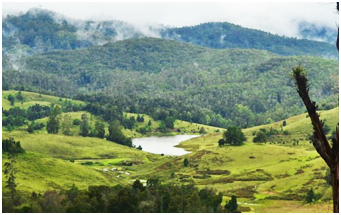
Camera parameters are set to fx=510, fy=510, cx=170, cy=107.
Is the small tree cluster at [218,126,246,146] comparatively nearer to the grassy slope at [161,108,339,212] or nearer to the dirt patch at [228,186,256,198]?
the grassy slope at [161,108,339,212]

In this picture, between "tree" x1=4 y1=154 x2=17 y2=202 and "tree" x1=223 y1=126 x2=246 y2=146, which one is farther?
"tree" x1=223 y1=126 x2=246 y2=146

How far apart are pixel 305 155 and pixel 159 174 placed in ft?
110

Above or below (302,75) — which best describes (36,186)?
below

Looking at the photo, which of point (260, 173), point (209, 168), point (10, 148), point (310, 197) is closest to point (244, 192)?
point (310, 197)

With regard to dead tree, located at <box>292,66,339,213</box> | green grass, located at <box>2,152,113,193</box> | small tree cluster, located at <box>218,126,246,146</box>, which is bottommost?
green grass, located at <box>2,152,113,193</box>

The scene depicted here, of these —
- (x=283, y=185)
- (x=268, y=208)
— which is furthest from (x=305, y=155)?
(x=268, y=208)

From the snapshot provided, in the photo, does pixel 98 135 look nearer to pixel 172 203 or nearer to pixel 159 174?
pixel 159 174

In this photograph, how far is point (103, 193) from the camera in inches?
2405

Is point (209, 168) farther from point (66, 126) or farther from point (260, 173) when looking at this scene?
point (66, 126)

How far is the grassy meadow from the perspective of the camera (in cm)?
8531

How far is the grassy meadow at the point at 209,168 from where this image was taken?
8531cm

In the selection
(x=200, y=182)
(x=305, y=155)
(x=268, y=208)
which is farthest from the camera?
(x=305, y=155)

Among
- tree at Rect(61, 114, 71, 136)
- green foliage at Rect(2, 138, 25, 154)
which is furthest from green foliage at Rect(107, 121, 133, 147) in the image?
green foliage at Rect(2, 138, 25, 154)

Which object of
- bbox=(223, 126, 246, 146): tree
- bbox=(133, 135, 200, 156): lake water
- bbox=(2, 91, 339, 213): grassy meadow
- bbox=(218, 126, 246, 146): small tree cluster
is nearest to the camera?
bbox=(2, 91, 339, 213): grassy meadow
